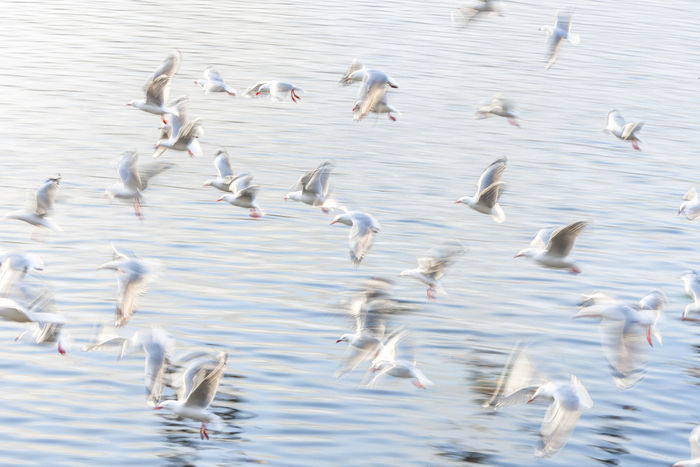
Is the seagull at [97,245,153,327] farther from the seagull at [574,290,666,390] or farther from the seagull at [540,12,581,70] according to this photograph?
the seagull at [540,12,581,70]

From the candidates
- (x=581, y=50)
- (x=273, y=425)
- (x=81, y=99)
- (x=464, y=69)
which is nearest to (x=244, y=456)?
(x=273, y=425)

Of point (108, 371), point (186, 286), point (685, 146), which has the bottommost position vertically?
point (108, 371)

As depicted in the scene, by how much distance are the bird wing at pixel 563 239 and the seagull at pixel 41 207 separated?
564cm

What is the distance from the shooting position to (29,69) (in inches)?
1026

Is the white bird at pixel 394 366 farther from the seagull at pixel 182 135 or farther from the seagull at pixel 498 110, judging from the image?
the seagull at pixel 498 110

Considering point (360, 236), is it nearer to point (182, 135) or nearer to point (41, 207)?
point (182, 135)

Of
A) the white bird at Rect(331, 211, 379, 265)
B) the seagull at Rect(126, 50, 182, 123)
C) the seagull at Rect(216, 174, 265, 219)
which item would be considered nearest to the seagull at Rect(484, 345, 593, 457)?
the white bird at Rect(331, 211, 379, 265)

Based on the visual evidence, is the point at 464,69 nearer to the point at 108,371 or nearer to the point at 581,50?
the point at 581,50

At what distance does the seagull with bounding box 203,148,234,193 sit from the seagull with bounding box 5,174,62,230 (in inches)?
100

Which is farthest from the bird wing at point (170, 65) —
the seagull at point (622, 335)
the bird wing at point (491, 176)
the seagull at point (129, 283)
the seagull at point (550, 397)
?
the seagull at point (622, 335)

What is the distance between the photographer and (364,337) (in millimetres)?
11719

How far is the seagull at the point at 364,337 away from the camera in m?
11.7

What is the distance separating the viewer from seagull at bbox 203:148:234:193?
15.2 metres

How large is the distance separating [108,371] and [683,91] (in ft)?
68.4
